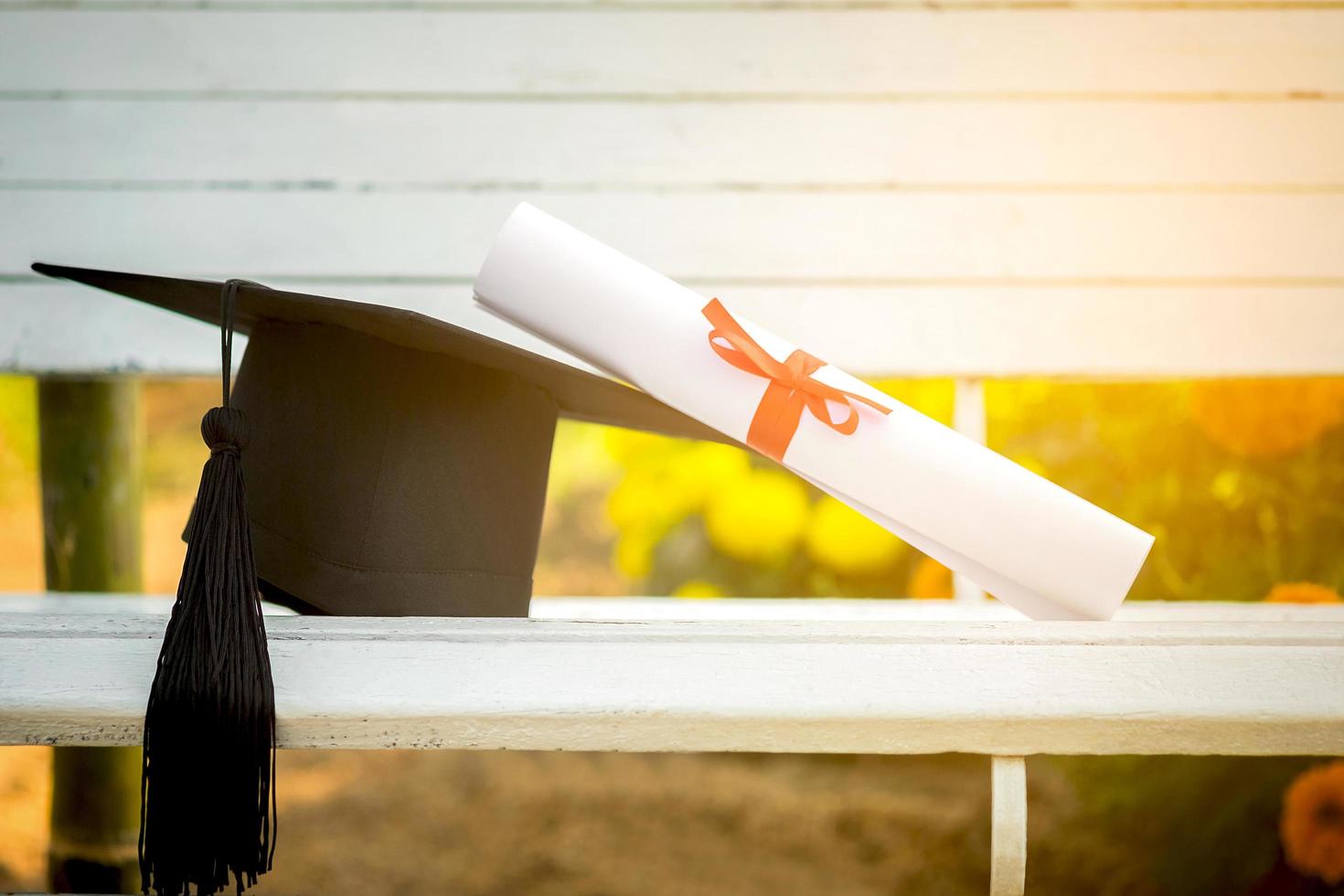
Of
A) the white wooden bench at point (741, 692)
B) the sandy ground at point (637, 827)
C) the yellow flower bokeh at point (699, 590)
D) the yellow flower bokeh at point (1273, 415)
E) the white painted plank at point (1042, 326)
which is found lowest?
the sandy ground at point (637, 827)

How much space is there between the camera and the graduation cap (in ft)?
1.48

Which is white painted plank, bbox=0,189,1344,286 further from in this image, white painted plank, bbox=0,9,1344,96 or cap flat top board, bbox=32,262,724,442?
cap flat top board, bbox=32,262,724,442

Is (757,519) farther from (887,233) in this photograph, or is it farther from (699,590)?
(887,233)

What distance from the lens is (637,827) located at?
108 centimetres

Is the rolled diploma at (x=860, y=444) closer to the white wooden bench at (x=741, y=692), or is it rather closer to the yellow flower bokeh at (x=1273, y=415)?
the white wooden bench at (x=741, y=692)

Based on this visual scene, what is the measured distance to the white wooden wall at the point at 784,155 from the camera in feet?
3.55

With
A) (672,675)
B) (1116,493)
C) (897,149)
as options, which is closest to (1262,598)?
(1116,493)

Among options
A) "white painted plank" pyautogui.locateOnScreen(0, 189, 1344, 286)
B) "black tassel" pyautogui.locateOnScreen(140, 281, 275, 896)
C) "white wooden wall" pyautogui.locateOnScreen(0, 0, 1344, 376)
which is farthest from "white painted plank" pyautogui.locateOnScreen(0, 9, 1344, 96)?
"black tassel" pyautogui.locateOnScreen(140, 281, 275, 896)

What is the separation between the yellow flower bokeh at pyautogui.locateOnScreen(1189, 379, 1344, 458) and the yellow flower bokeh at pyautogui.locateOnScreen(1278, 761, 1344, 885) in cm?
42

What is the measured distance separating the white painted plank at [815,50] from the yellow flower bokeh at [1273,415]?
402 mm

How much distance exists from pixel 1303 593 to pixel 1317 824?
0.89 ft

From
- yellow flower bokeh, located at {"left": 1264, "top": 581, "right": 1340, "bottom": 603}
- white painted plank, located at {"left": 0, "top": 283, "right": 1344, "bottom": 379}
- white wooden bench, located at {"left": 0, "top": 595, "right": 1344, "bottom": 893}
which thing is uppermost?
white painted plank, located at {"left": 0, "top": 283, "right": 1344, "bottom": 379}

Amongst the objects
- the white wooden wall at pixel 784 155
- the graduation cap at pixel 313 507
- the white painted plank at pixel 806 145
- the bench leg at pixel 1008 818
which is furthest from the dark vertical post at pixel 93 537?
the bench leg at pixel 1008 818

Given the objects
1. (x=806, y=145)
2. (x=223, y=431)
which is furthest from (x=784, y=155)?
(x=223, y=431)
